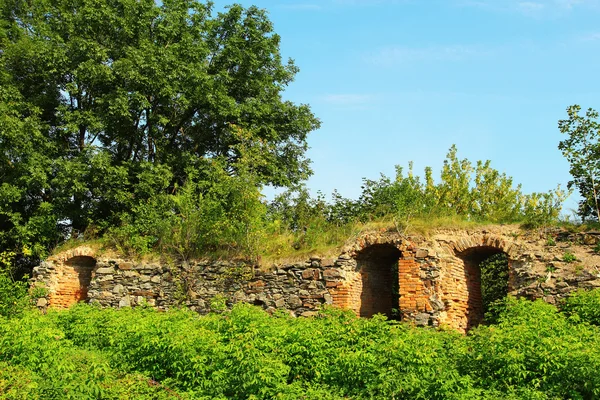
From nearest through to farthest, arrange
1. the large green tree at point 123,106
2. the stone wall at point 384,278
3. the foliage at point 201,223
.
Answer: the stone wall at point 384,278, the foliage at point 201,223, the large green tree at point 123,106

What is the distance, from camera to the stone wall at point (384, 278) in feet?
35.4

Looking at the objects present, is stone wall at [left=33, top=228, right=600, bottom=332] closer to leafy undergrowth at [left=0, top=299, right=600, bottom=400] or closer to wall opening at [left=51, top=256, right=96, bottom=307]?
wall opening at [left=51, top=256, right=96, bottom=307]

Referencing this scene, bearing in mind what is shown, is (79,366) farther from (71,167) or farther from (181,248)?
(71,167)

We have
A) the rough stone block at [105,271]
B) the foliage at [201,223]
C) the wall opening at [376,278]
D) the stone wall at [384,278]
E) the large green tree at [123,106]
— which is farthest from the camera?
the large green tree at [123,106]

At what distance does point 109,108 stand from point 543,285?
11865 millimetres

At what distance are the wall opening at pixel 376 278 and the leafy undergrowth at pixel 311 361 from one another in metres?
3.26

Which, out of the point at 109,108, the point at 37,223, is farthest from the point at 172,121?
the point at 37,223

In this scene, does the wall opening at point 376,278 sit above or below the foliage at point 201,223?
below

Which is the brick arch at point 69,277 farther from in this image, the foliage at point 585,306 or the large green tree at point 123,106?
the foliage at point 585,306

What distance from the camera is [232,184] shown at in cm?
1341

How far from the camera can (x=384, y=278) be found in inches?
527

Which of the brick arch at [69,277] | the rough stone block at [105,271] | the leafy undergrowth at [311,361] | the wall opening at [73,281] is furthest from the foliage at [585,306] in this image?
the wall opening at [73,281]

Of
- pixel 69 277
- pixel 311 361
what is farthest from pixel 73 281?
pixel 311 361

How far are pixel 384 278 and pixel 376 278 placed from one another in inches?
15.8
